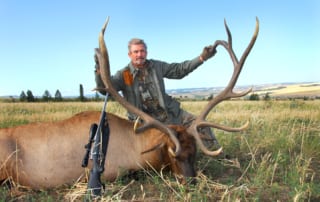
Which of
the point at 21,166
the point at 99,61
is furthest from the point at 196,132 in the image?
the point at 21,166

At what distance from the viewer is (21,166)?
5.11 meters

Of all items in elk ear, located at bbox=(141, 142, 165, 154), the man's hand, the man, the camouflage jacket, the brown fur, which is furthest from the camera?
the camouflage jacket

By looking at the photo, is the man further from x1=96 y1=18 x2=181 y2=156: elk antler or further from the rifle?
the rifle

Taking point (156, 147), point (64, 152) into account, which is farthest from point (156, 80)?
point (64, 152)

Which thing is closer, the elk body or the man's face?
the elk body

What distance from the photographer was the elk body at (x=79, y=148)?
498 cm

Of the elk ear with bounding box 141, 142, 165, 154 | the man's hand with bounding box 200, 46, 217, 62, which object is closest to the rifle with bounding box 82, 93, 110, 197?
the elk ear with bounding box 141, 142, 165, 154

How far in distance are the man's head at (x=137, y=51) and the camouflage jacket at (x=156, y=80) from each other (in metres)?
0.16

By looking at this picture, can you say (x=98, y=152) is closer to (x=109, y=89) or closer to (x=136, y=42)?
(x=109, y=89)

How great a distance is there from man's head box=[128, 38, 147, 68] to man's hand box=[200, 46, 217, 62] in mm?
865

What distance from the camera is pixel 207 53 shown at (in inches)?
244

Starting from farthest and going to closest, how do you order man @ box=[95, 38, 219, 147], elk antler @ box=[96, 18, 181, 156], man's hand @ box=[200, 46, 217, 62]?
man @ box=[95, 38, 219, 147] → man's hand @ box=[200, 46, 217, 62] → elk antler @ box=[96, 18, 181, 156]

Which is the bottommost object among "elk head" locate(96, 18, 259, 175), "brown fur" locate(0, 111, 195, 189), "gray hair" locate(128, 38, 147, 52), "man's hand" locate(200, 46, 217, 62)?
"brown fur" locate(0, 111, 195, 189)

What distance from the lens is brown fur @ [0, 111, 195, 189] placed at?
16.6 feet
